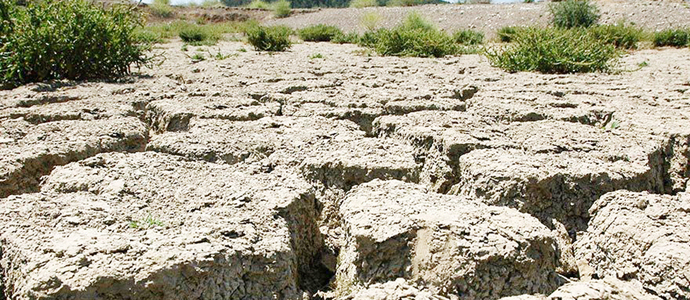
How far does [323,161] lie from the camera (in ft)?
6.16

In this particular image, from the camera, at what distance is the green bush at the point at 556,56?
4.59 meters

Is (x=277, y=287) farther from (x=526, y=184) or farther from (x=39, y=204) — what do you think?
(x=526, y=184)

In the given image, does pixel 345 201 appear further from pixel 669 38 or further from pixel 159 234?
pixel 669 38

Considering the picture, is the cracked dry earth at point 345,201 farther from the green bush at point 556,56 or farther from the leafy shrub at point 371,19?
the leafy shrub at point 371,19

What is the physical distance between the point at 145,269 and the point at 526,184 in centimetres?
107

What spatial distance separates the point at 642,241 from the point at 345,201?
0.73 meters

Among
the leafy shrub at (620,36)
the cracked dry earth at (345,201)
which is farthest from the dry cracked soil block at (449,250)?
the leafy shrub at (620,36)

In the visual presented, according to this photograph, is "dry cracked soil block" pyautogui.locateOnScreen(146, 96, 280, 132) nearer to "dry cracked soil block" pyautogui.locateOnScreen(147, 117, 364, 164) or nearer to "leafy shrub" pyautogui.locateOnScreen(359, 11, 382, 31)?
"dry cracked soil block" pyautogui.locateOnScreen(147, 117, 364, 164)

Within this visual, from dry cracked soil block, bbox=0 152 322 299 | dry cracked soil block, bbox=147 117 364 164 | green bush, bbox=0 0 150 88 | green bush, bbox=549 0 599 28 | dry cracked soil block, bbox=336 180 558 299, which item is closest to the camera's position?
dry cracked soil block, bbox=0 152 322 299

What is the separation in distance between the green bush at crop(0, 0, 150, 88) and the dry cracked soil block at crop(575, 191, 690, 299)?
11.5ft

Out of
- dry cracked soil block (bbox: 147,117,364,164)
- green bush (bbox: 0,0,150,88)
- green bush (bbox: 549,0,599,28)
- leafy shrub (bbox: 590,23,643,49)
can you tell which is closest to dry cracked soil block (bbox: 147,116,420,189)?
dry cracked soil block (bbox: 147,117,364,164)

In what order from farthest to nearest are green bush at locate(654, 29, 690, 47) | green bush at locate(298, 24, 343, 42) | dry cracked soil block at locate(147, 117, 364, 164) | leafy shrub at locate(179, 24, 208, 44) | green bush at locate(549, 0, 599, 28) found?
1. green bush at locate(549, 0, 599, 28)
2. green bush at locate(298, 24, 343, 42)
3. leafy shrub at locate(179, 24, 208, 44)
4. green bush at locate(654, 29, 690, 47)
5. dry cracked soil block at locate(147, 117, 364, 164)

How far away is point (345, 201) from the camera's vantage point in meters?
1.56

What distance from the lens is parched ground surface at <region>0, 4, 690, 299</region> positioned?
1.21 meters
